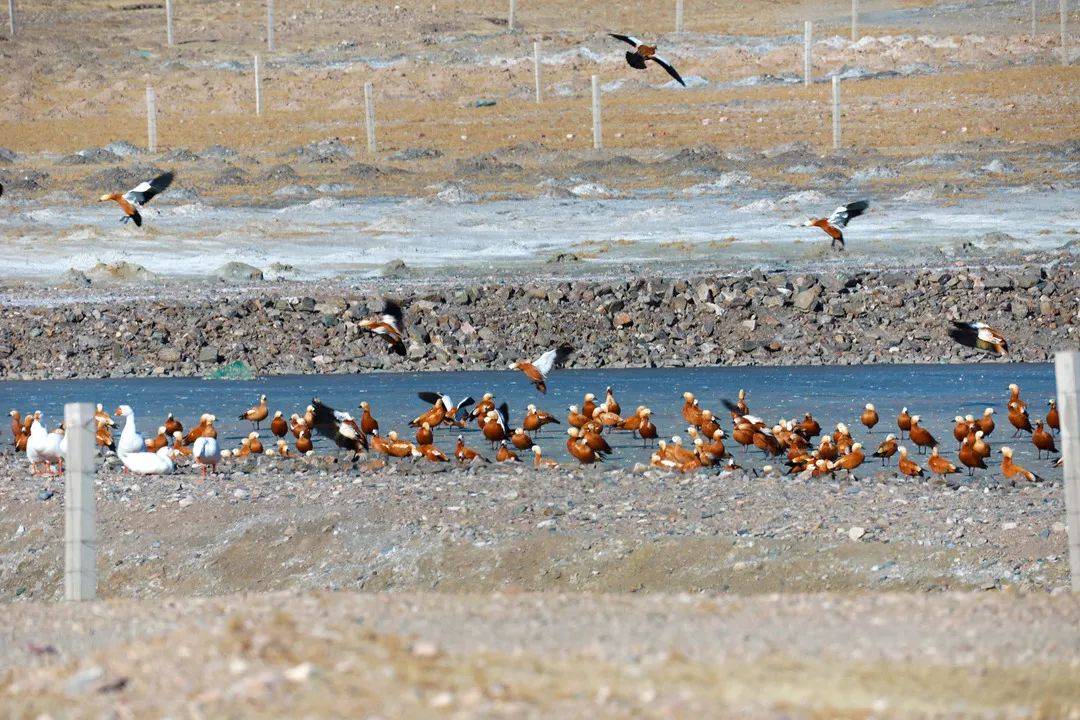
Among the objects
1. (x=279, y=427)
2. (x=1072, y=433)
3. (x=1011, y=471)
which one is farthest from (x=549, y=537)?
(x=279, y=427)

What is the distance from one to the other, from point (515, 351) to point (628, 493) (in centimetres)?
1321

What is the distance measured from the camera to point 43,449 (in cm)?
1603

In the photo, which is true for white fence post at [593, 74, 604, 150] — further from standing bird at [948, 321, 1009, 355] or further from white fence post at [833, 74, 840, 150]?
standing bird at [948, 321, 1009, 355]

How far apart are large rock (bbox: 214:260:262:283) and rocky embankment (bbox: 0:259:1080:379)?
2254mm

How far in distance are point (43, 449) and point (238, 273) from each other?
15.2 m

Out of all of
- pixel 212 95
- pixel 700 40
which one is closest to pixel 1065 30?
pixel 700 40

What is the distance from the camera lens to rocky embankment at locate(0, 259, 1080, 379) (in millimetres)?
26875

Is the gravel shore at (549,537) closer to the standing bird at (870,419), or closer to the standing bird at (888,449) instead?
the standing bird at (888,449)

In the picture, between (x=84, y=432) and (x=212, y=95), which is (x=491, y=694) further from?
(x=212, y=95)

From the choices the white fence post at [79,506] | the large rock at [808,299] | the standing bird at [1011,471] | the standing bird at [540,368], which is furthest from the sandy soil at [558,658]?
the large rock at [808,299]

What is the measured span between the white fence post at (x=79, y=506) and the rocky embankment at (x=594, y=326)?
56.3ft

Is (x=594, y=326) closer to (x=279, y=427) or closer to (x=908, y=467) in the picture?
(x=279, y=427)

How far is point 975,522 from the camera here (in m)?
12.4

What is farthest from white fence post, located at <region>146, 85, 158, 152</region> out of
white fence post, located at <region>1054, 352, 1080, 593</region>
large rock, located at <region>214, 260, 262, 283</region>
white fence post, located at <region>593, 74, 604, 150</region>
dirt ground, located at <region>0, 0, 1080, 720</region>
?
white fence post, located at <region>1054, 352, 1080, 593</region>
